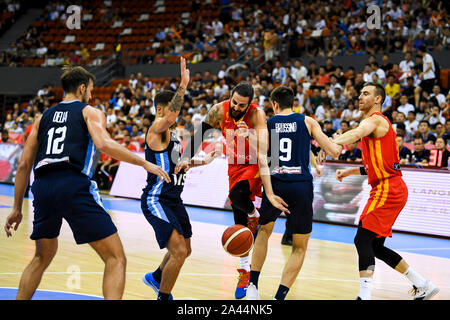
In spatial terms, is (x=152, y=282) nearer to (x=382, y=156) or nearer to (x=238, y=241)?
(x=238, y=241)

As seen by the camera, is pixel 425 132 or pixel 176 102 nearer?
pixel 176 102

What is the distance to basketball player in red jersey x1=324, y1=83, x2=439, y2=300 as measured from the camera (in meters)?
5.58

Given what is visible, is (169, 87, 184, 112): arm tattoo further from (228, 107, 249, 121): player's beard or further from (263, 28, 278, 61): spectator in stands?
(263, 28, 278, 61): spectator in stands

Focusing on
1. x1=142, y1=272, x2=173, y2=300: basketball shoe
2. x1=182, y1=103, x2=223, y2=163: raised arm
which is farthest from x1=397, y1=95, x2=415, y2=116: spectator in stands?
x1=142, y1=272, x2=173, y2=300: basketball shoe

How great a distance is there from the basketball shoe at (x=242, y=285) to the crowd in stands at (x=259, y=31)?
41.5 feet

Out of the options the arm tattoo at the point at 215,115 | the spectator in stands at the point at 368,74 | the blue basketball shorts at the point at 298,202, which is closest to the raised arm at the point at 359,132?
the blue basketball shorts at the point at 298,202

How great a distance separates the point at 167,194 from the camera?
17.9 ft

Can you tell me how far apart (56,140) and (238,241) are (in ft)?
7.02

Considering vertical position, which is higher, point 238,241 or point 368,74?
point 368,74

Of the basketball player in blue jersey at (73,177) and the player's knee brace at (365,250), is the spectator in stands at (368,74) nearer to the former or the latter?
the player's knee brace at (365,250)

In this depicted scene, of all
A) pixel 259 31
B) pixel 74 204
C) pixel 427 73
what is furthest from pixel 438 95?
pixel 74 204

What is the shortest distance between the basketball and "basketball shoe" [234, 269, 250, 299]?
1.31 ft

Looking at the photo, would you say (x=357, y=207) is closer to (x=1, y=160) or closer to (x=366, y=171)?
(x=366, y=171)
